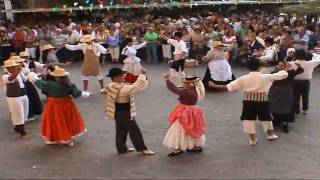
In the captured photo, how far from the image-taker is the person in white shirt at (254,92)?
800 centimetres

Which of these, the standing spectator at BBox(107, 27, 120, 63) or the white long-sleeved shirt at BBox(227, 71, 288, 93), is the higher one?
the white long-sleeved shirt at BBox(227, 71, 288, 93)

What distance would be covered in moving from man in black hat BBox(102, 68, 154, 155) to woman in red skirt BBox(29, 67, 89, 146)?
2.76 feet

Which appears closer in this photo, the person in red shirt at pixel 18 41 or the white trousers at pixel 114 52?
the white trousers at pixel 114 52

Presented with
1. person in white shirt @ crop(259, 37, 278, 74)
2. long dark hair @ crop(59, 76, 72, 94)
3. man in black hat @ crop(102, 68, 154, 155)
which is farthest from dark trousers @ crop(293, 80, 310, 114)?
long dark hair @ crop(59, 76, 72, 94)

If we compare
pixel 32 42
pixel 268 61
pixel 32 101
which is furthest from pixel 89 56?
→ pixel 32 42

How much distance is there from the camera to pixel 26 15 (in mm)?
21875

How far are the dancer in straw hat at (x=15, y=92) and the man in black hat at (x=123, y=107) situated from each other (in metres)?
2.04

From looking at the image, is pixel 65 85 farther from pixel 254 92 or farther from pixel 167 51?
pixel 167 51

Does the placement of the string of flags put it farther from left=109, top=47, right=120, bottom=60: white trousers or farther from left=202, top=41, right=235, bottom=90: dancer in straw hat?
left=202, top=41, right=235, bottom=90: dancer in straw hat

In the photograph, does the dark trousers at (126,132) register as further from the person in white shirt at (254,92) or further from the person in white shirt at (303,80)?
the person in white shirt at (303,80)

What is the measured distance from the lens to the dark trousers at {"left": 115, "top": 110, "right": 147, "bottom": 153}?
7.74 m

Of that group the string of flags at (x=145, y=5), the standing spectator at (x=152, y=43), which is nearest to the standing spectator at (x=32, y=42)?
the string of flags at (x=145, y=5)

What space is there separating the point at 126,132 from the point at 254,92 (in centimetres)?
211

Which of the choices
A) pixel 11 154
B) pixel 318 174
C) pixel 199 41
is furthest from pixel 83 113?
pixel 199 41
